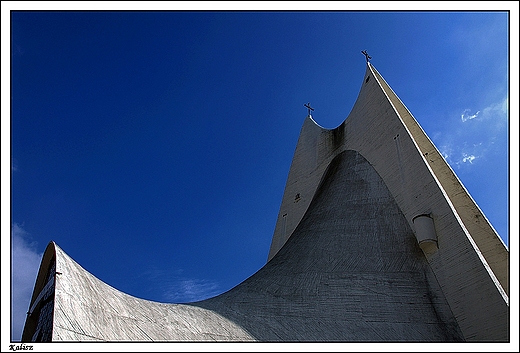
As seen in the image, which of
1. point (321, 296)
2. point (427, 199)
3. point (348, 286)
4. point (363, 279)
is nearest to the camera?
point (321, 296)

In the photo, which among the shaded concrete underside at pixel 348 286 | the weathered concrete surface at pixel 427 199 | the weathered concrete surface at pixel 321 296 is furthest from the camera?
the weathered concrete surface at pixel 427 199

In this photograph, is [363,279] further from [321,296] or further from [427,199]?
[427,199]

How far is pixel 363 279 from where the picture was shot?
6.95 meters

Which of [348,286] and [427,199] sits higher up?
[427,199]

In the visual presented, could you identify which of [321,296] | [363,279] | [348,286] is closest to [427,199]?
[363,279]

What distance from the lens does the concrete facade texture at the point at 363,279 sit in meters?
3.66

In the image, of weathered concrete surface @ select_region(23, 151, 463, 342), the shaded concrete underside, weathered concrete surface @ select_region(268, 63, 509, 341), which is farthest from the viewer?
weathered concrete surface @ select_region(268, 63, 509, 341)

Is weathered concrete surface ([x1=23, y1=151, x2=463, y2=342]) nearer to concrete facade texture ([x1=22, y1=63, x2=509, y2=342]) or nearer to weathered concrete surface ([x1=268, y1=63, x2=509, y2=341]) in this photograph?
concrete facade texture ([x1=22, y1=63, x2=509, y2=342])

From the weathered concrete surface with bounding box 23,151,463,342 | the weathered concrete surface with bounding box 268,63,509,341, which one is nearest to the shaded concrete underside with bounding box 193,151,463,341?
the weathered concrete surface with bounding box 23,151,463,342

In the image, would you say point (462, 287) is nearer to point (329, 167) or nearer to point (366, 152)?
point (366, 152)

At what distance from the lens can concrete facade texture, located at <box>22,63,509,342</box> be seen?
3.66m

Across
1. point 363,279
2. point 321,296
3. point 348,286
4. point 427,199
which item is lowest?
point 321,296

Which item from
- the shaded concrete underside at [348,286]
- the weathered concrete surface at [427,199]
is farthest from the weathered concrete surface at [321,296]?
the weathered concrete surface at [427,199]

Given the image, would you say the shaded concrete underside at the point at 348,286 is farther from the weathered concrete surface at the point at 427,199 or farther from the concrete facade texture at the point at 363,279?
the weathered concrete surface at the point at 427,199
